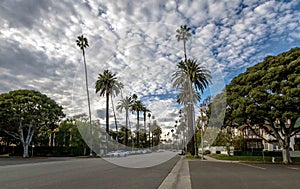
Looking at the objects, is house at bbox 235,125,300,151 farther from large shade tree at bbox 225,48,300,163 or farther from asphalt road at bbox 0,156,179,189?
asphalt road at bbox 0,156,179,189

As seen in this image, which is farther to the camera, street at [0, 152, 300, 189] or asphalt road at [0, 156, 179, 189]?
street at [0, 152, 300, 189]

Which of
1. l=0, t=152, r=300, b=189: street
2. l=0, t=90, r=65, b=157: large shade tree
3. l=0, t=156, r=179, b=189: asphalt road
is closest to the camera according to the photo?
l=0, t=156, r=179, b=189: asphalt road

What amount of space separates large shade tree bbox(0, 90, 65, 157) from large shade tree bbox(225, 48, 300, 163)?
92.8 feet

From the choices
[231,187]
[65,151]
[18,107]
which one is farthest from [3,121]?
[231,187]

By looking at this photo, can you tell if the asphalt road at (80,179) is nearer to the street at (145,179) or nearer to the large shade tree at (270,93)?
the street at (145,179)

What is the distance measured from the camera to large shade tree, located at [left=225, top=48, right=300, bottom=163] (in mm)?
21812

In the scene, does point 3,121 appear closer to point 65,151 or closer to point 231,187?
point 65,151

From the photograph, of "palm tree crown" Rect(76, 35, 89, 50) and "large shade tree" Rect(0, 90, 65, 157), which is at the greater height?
"palm tree crown" Rect(76, 35, 89, 50)

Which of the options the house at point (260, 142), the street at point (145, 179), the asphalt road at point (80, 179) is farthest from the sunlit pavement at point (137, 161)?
the house at point (260, 142)

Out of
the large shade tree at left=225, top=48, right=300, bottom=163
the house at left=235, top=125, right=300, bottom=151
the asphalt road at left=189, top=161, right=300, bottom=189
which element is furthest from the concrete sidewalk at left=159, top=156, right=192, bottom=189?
the house at left=235, top=125, right=300, bottom=151

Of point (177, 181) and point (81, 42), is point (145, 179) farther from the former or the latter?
point (81, 42)

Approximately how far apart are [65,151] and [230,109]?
106 ft

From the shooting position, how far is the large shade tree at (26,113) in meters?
38.0

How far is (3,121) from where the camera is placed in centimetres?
3881
